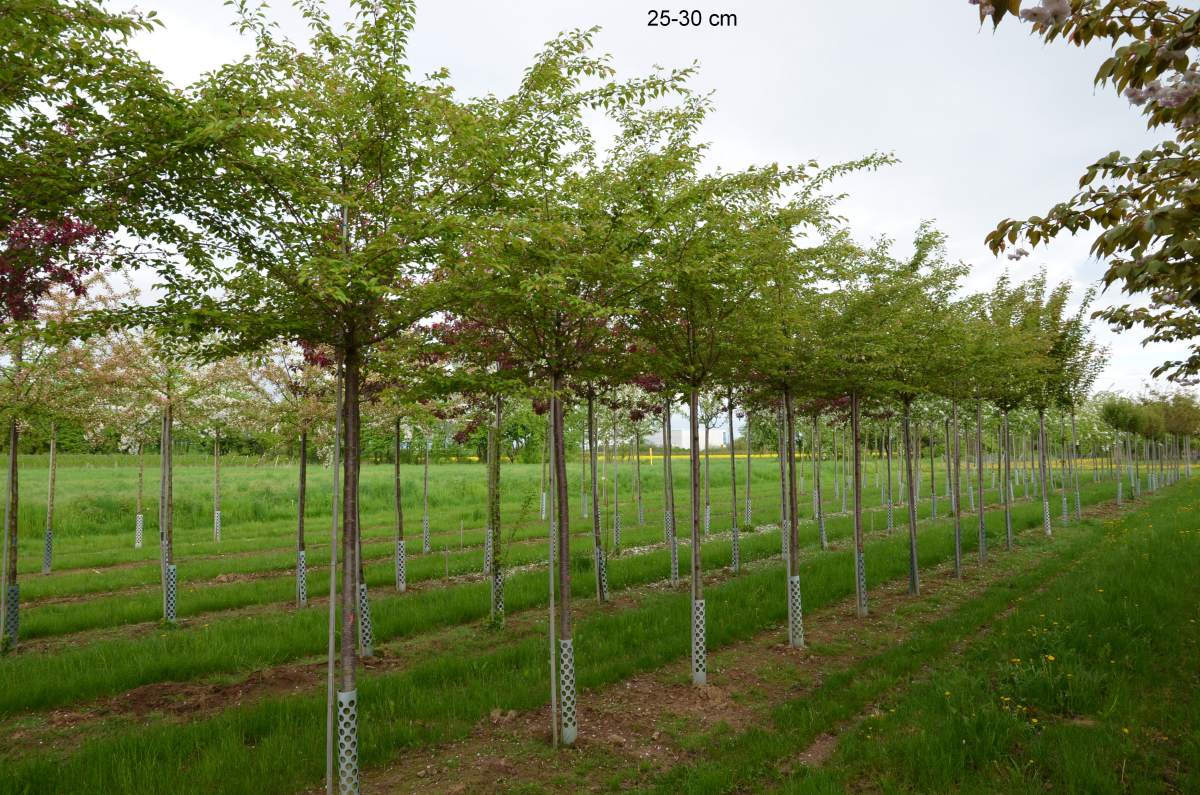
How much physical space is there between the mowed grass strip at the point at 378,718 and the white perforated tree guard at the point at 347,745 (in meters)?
0.78

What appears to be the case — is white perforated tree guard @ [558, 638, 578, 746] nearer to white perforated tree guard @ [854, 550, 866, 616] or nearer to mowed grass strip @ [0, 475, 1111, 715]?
mowed grass strip @ [0, 475, 1111, 715]

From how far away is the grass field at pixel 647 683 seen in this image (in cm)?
577

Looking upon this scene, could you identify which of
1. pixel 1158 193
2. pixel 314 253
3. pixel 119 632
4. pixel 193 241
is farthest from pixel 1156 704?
pixel 119 632

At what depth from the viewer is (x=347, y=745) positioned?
5.39 m

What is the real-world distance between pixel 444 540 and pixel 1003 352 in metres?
17.5

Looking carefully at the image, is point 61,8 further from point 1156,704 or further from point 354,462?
→ point 1156,704

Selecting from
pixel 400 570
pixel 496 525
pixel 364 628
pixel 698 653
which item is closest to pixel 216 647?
pixel 364 628

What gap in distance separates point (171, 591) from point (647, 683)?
926cm

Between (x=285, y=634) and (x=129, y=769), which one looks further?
(x=285, y=634)

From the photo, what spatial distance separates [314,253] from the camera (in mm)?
5641

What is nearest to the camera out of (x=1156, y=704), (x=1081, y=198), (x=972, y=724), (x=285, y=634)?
(x=1081, y=198)

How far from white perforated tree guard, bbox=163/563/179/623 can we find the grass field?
0.26m

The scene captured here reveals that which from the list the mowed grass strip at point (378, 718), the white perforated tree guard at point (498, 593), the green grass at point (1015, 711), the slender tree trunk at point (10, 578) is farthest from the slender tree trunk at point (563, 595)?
the slender tree trunk at point (10, 578)

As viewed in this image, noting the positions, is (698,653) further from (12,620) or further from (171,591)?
(12,620)
